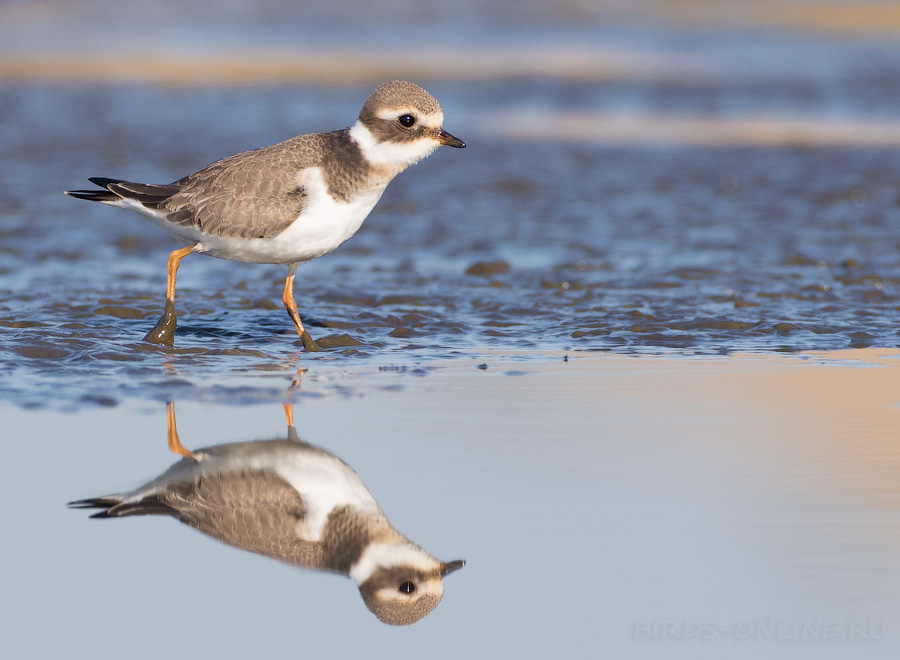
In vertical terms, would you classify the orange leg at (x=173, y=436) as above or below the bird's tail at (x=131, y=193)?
below

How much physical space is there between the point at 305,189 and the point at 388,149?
591 millimetres

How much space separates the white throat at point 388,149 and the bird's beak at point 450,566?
150 inches

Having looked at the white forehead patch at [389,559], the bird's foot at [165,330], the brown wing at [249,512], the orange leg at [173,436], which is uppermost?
the bird's foot at [165,330]

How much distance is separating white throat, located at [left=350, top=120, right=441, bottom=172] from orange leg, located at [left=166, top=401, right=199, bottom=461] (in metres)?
2.21

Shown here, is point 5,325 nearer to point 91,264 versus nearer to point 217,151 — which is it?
point 91,264

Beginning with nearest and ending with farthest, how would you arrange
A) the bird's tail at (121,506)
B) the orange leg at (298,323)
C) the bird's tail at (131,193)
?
the bird's tail at (121,506) < the orange leg at (298,323) < the bird's tail at (131,193)

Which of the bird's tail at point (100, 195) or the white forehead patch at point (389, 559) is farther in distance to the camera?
the bird's tail at point (100, 195)

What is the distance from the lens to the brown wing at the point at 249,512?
4.96 m

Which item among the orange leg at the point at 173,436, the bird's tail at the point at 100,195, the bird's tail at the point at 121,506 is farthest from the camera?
the bird's tail at the point at 100,195

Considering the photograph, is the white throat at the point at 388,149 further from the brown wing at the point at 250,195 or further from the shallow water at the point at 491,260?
the shallow water at the point at 491,260

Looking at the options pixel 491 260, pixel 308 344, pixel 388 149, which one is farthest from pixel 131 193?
pixel 491 260

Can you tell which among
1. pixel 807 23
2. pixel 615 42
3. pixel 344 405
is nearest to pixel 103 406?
pixel 344 405

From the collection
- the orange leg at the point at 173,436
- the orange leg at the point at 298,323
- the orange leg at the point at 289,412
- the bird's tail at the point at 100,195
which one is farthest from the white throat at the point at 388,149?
the orange leg at the point at 173,436

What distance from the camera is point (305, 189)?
26.1 feet
